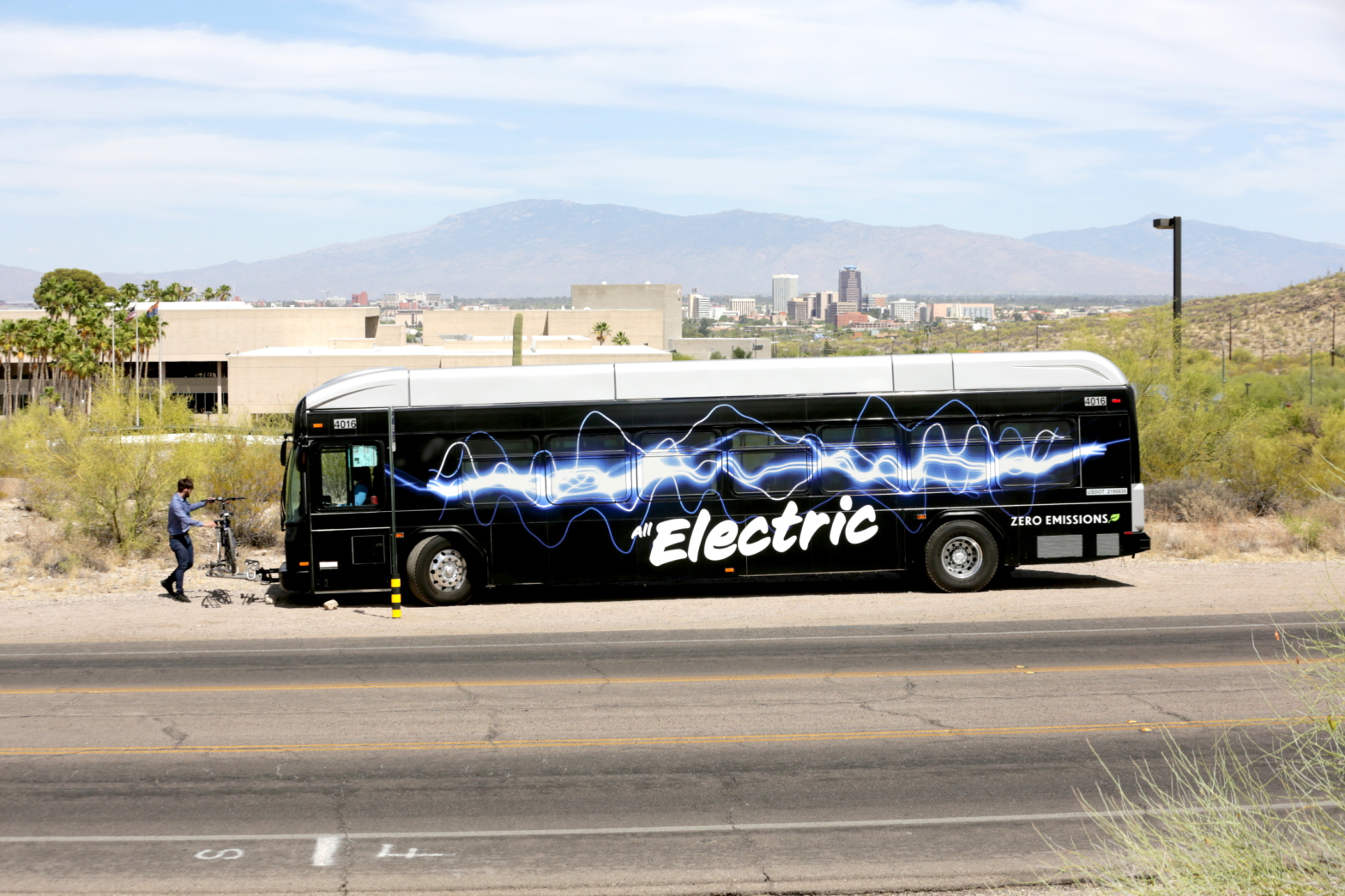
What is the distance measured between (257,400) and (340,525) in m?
77.8

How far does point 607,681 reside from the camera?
11.4m

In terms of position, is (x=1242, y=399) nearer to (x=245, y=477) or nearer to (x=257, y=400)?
(x=245, y=477)

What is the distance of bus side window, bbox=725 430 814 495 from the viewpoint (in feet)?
52.2

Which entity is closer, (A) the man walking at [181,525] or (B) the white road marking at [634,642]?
(B) the white road marking at [634,642]

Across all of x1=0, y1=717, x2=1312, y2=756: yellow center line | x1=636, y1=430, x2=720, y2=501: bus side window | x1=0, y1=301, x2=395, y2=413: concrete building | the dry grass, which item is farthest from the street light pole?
x1=0, y1=301, x2=395, y2=413: concrete building

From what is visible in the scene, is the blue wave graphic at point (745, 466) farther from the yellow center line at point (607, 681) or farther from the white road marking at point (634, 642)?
the yellow center line at point (607, 681)

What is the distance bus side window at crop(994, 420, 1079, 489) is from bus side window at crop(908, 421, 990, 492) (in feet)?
1.16

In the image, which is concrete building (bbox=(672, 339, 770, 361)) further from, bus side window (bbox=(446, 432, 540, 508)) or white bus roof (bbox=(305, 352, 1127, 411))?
bus side window (bbox=(446, 432, 540, 508))

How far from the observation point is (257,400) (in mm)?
87812

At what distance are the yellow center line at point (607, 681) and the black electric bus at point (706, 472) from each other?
420 cm

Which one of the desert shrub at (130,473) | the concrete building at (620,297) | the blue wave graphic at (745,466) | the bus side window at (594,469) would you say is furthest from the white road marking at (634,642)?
the concrete building at (620,297)

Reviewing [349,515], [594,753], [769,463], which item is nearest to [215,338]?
[349,515]

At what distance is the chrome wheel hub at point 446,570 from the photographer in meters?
15.9

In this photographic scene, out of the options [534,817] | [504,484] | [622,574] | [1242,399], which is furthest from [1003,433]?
[1242,399]
